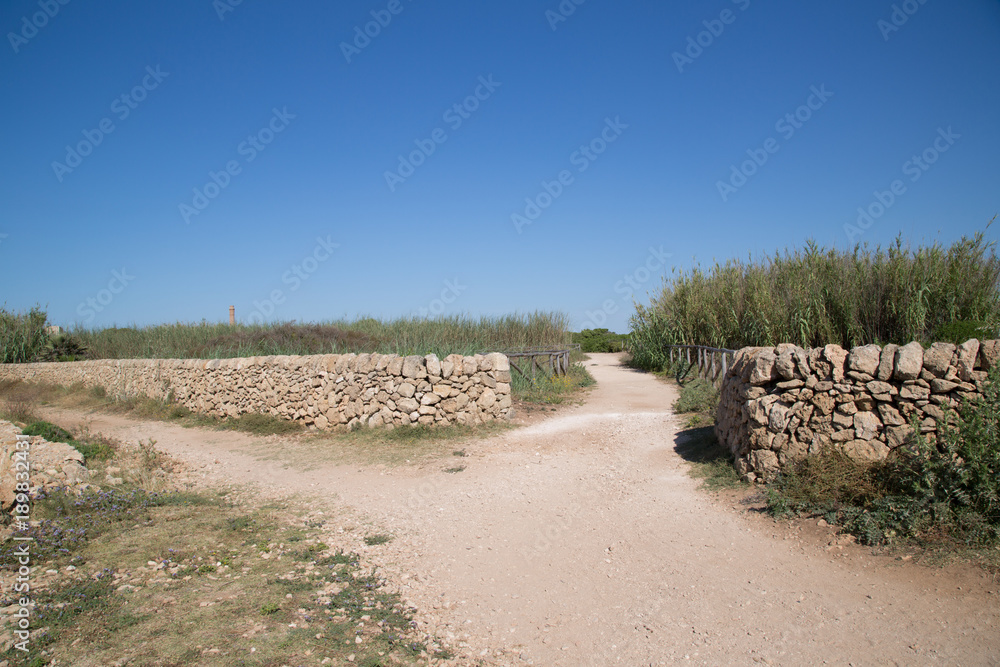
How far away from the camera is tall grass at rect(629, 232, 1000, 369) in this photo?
→ 27.7 feet

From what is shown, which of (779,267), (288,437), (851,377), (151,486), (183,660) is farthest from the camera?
(779,267)

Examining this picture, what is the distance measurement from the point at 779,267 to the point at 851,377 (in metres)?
9.97

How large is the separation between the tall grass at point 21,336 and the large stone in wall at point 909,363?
28.4 m

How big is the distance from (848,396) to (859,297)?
5.34m

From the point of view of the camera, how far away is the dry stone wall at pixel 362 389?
10.3 metres

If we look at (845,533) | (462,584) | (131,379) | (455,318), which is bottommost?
(462,584)

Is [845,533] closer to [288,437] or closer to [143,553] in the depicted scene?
[143,553]

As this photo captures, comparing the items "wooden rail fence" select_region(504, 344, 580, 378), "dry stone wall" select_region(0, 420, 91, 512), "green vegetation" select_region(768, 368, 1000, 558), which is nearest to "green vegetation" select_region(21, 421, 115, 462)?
"dry stone wall" select_region(0, 420, 91, 512)

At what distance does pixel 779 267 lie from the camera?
14.4 metres

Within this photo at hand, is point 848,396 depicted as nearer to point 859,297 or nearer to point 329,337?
point 859,297

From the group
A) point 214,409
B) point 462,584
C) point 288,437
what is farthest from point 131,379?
point 462,584

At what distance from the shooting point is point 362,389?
1077cm

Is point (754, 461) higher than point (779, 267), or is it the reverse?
point (779, 267)

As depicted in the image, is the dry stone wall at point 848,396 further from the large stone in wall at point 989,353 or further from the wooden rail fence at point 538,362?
the wooden rail fence at point 538,362
